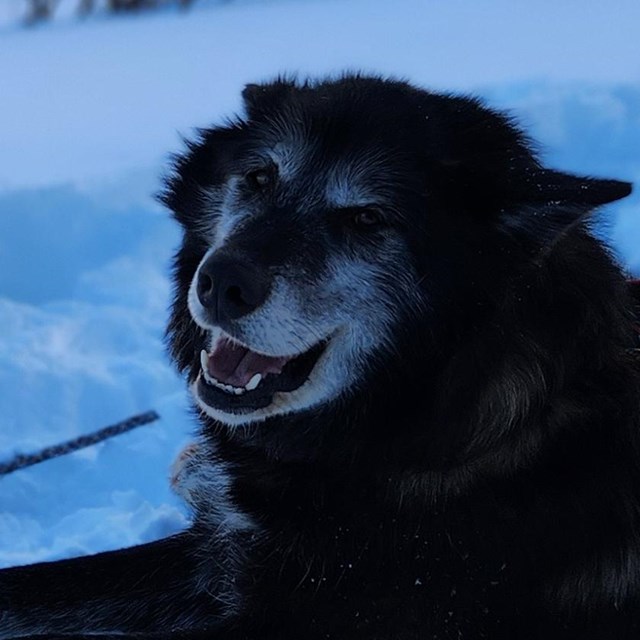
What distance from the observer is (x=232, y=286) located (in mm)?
2004

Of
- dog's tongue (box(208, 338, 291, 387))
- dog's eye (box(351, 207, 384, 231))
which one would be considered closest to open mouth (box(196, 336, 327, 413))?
dog's tongue (box(208, 338, 291, 387))

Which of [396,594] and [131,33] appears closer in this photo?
[396,594]

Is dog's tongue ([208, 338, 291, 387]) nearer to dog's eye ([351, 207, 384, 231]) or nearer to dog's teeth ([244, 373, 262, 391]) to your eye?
dog's teeth ([244, 373, 262, 391])

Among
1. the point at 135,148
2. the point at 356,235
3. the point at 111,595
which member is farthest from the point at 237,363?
the point at 135,148

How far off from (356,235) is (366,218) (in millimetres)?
40

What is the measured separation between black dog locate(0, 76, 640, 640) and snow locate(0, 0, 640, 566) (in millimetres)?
320

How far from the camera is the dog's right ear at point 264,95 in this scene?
7.91 ft

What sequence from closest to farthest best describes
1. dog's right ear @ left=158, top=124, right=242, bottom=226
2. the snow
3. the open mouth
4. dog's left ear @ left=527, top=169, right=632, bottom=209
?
dog's left ear @ left=527, top=169, right=632, bottom=209, the open mouth, dog's right ear @ left=158, top=124, right=242, bottom=226, the snow

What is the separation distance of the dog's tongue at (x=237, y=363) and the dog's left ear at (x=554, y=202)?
55cm

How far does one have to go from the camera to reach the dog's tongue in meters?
2.16

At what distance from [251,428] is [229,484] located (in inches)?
6.3

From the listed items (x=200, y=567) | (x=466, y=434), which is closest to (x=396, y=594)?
(x=466, y=434)

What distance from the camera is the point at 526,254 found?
209cm

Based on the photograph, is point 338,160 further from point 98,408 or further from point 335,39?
point 335,39
